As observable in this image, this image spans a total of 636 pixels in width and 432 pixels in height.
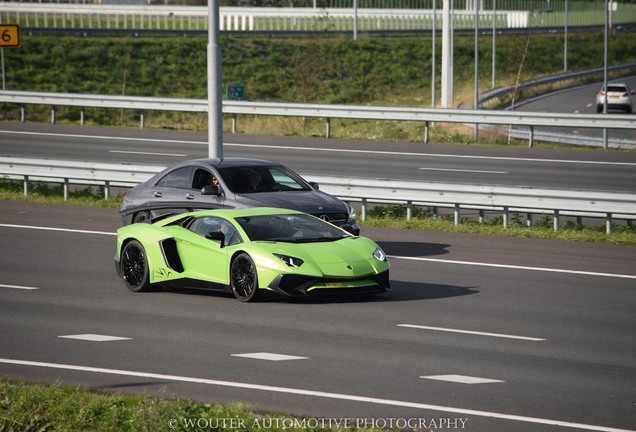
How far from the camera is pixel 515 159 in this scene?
30.4 metres

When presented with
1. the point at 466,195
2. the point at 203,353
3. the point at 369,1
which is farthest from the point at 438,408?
the point at 369,1

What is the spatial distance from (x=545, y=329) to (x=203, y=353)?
12.5ft

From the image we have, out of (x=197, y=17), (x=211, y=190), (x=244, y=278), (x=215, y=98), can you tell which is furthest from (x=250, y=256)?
(x=197, y=17)

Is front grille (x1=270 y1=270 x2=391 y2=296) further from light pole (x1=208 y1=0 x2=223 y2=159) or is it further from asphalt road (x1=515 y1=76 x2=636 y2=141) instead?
asphalt road (x1=515 y1=76 x2=636 y2=141)

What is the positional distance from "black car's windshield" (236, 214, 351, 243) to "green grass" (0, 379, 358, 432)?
474 centimetres

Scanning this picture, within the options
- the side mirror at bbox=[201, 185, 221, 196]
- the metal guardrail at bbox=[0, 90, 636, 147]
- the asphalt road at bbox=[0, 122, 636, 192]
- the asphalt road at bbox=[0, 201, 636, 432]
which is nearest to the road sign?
the metal guardrail at bbox=[0, 90, 636, 147]

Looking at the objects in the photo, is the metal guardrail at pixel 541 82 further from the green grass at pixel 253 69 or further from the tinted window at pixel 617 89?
the tinted window at pixel 617 89

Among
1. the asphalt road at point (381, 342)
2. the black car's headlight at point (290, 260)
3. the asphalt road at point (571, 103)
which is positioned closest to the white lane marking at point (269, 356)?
the asphalt road at point (381, 342)

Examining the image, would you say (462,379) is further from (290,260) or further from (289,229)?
(289,229)

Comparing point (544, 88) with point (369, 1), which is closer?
point (544, 88)

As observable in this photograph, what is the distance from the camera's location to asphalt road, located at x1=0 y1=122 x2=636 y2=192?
87.8ft

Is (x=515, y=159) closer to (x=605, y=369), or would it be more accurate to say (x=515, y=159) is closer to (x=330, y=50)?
(x=605, y=369)

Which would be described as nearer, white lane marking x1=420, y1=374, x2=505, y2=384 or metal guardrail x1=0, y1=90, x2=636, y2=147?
white lane marking x1=420, y1=374, x2=505, y2=384

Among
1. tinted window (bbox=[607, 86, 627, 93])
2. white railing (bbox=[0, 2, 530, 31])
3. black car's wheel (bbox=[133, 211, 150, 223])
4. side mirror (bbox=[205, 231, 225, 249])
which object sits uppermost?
white railing (bbox=[0, 2, 530, 31])
